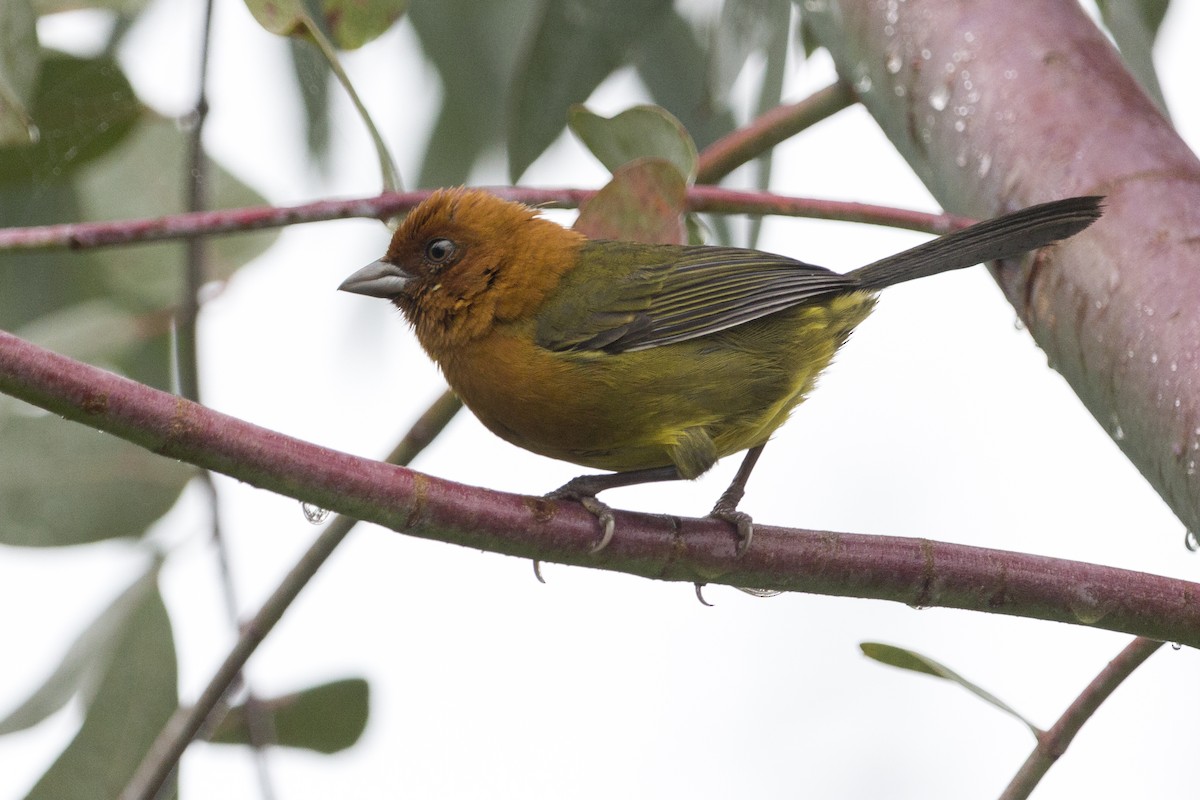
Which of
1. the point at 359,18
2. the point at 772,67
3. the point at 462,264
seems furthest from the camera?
the point at 772,67

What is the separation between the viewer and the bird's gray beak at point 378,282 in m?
3.64

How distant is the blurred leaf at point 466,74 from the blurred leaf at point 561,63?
862mm

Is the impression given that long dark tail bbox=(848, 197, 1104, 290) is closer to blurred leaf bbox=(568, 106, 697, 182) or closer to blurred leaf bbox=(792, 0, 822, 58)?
blurred leaf bbox=(568, 106, 697, 182)

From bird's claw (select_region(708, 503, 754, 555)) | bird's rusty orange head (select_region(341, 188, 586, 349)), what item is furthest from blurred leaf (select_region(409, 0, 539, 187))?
bird's claw (select_region(708, 503, 754, 555))

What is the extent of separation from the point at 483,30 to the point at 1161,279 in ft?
8.80

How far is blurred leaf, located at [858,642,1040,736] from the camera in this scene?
2.62 m

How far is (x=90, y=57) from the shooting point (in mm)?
3330

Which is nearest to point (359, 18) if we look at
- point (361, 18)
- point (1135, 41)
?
point (361, 18)

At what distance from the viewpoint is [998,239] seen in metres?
2.87

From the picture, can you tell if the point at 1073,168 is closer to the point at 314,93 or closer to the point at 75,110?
the point at 314,93

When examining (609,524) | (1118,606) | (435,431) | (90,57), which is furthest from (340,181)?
(1118,606)

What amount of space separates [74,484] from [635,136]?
1.67 meters

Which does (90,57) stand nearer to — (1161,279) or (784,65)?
(784,65)

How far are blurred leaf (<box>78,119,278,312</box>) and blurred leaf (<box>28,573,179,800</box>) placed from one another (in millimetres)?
986
